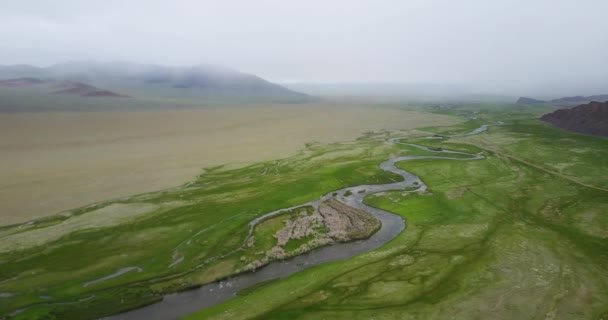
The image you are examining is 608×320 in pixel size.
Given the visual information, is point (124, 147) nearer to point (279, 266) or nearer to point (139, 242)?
point (139, 242)

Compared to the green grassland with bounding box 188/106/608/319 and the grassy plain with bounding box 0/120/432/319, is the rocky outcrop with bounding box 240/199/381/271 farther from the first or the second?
the green grassland with bounding box 188/106/608/319

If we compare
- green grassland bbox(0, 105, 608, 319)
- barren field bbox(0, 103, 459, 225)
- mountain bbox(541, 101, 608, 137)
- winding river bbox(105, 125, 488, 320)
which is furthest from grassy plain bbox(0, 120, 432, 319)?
mountain bbox(541, 101, 608, 137)

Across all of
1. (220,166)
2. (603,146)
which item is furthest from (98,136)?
(603,146)

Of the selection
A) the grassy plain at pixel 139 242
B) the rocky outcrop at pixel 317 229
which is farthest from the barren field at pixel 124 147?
the rocky outcrop at pixel 317 229

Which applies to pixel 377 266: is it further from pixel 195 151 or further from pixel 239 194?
pixel 195 151

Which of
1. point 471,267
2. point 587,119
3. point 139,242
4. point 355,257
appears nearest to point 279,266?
point 355,257

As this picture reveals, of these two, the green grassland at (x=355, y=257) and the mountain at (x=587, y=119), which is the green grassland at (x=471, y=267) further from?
the mountain at (x=587, y=119)
